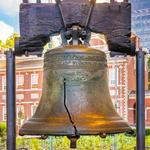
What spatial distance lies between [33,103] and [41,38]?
24.5 metres

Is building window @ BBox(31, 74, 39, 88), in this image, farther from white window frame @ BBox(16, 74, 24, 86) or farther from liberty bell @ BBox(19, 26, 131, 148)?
liberty bell @ BBox(19, 26, 131, 148)

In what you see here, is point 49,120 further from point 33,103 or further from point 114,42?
point 33,103

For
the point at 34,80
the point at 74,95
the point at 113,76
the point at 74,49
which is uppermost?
the point at 113,76

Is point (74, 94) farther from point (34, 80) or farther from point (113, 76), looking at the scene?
point (34, 80)

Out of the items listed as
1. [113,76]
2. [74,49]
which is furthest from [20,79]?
[74,49]

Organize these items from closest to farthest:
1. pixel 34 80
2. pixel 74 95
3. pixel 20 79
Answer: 1. pixel 74 95
2. pixel 34 80
3. pixel 20 79

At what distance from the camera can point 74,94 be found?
9.50 ft

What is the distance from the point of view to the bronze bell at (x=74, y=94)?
110 inches

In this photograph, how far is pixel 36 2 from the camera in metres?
3.14

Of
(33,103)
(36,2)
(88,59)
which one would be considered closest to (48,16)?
(36,2)

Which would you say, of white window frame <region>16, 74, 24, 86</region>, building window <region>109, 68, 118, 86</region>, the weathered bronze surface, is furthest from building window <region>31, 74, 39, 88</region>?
the weathered bronze surface

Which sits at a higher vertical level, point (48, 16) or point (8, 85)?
point (48, 16)

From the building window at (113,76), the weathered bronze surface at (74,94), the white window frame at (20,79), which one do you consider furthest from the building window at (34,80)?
the weathered bronze surface at (74,94)

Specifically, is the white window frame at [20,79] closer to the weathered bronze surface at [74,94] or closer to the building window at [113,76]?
the building window at [113,76]
